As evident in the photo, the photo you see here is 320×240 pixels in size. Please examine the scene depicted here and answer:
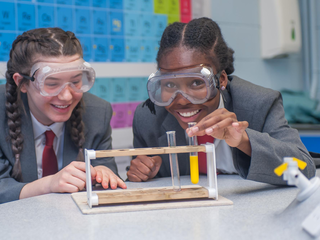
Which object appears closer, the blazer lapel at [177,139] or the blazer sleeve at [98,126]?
the blazer lapel at [177,139]

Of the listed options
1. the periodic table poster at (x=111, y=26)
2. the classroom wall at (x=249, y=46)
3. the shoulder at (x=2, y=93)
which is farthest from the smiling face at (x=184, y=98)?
the classroom wall at (x=249, y=46)

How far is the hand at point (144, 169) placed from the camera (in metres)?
1.43

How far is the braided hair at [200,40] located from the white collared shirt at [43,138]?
2.00 feet

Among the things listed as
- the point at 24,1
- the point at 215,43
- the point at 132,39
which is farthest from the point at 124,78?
the point at 215,43

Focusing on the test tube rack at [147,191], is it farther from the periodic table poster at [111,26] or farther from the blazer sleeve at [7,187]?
the periodic table poster at [111,26]

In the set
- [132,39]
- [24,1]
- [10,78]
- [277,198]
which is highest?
[24,1]

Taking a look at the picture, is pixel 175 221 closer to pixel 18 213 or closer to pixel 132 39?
pixel 18 213

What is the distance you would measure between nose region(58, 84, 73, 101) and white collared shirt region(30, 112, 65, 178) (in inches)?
8.5

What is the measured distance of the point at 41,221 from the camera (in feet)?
3.00

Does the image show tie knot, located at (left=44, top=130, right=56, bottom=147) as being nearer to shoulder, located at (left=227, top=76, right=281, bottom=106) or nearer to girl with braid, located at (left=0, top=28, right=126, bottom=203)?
girl with braid, located at (left=0, top=28, right=126, bottom=203)

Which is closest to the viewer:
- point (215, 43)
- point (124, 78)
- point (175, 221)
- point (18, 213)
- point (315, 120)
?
point (175, 221)

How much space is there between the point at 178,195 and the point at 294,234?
1.21 feet

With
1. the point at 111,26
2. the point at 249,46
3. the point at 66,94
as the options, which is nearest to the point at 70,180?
the point at 66,94

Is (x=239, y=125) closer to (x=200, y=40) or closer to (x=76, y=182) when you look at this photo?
(x=200, y=40)
